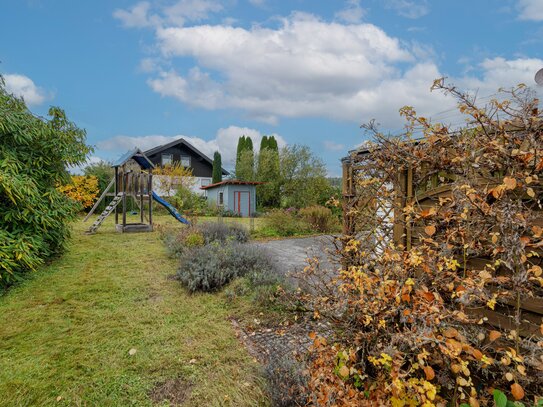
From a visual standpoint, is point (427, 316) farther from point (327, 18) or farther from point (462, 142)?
point (327, 18)

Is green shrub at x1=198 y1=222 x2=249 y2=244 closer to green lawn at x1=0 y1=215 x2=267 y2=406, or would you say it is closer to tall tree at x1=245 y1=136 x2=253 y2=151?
green lawn at x1=0 y1=215 x2=267 y2=406

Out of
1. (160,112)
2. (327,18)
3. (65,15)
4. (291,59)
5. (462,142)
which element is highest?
(291,59)

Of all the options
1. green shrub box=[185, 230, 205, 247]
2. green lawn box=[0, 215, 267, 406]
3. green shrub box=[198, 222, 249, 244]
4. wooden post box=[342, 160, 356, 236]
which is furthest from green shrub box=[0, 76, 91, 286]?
wooden post box=[342, 160, 356, 236]

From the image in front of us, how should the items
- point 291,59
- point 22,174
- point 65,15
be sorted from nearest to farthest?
point 22,174
point 65,15
point 291,59

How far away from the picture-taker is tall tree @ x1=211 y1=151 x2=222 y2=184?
92.7 ft

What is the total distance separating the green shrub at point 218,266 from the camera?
4.81 metres

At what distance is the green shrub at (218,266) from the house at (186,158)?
20.8m

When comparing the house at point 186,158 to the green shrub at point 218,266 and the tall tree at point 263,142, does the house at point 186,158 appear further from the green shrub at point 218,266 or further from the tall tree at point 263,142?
the green shrub at point 218,266

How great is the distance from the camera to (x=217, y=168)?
28.4m

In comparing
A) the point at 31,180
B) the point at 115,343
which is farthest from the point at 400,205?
the point at 31,180

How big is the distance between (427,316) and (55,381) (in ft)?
9.94

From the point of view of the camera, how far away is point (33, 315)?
398 cm

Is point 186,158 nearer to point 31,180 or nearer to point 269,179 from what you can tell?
point 269,179

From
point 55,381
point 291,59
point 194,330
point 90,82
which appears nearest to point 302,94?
point 291,59
